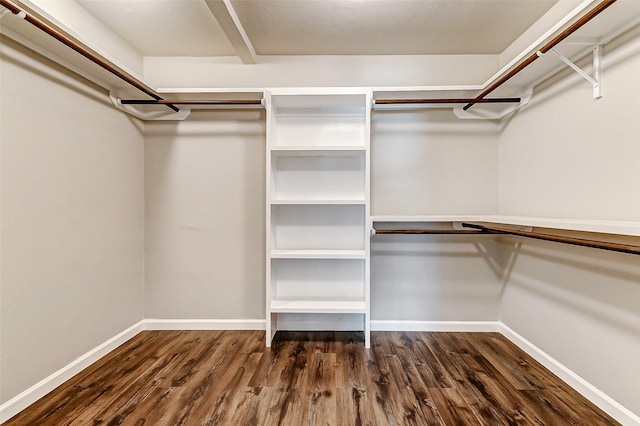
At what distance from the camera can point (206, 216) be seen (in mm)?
2668

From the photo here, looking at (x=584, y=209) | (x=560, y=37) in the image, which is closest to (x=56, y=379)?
(x=584, y=209)

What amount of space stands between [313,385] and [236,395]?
1.44 feet

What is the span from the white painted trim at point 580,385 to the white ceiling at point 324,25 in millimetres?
2256

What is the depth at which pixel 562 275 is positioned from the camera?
6.21ft

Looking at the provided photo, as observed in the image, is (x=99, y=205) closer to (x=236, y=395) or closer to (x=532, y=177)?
(x=236, y=395)

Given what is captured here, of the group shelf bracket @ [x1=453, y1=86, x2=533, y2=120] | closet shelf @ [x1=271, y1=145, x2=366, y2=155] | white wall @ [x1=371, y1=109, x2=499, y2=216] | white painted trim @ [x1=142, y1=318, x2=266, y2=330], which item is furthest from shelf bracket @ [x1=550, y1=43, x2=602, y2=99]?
white painted trim @ [x1=142, y1=318, x2=266, y2=330]

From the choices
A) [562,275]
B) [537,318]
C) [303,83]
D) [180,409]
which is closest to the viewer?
[180,409]

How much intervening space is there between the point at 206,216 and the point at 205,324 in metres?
0.93

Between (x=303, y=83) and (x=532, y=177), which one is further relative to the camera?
(x=303, y=83)

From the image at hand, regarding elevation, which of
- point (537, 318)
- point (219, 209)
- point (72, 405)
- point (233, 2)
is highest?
point (233, 2)

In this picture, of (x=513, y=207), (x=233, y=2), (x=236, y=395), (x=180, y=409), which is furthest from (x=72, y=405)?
(x=513, y=207)

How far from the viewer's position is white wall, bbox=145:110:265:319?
2.65 meters

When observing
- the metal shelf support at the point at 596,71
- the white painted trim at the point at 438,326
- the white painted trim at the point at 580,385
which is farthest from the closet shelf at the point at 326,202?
the white painted trim at the point at 580,385

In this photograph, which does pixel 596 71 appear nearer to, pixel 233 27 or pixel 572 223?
pixel 572 223
